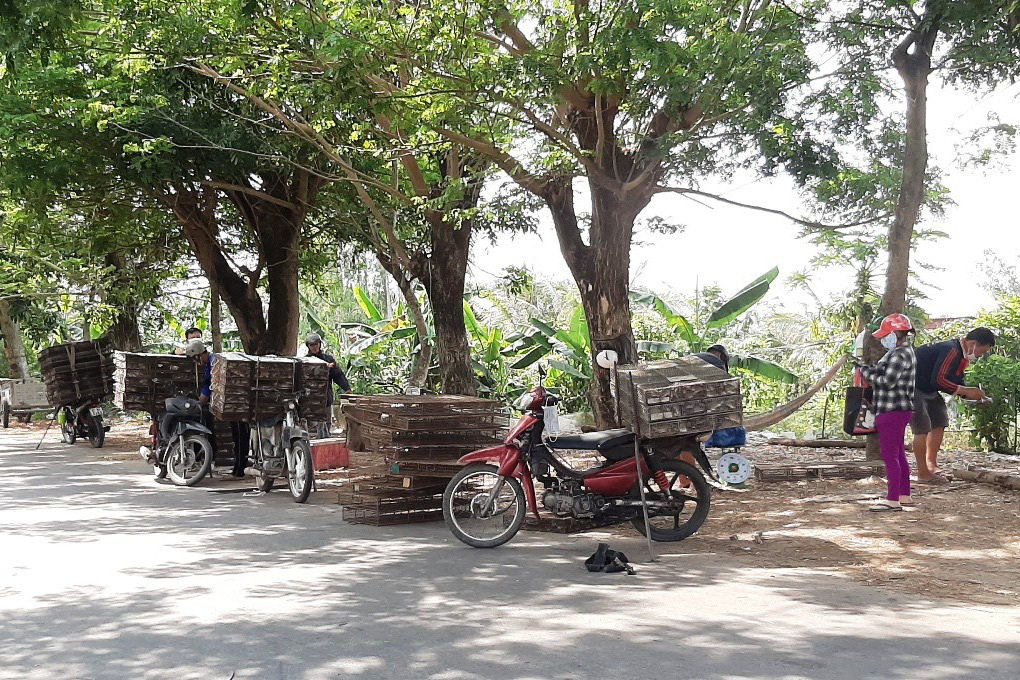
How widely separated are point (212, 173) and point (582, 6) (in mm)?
9651

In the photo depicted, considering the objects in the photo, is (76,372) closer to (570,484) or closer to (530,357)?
(530,357)

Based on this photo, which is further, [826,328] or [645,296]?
[826,328]

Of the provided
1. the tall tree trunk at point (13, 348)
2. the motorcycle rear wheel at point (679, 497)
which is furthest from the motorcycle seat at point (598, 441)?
the tall tree trunk at point (13, 348)

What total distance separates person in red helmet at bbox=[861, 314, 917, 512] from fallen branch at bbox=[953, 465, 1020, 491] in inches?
61.1

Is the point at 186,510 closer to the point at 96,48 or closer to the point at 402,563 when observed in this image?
A: the point at 402,563

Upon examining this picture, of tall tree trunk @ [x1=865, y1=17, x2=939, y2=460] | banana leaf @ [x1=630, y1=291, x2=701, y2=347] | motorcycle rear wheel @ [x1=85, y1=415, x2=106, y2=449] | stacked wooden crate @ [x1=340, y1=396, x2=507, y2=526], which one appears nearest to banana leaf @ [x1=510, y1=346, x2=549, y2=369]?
banana leaf @ [x1=630, y1=291, x2=701, y2=347]

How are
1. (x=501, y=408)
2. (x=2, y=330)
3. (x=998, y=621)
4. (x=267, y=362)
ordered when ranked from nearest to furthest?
(x=998, y=621) → (x=501, y=408) → (x=267, y=362) → (x=2, y=330)

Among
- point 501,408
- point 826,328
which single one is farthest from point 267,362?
point 826,328

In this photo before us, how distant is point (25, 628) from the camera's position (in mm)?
5926

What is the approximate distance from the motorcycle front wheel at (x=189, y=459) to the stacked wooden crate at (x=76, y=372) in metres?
7.31

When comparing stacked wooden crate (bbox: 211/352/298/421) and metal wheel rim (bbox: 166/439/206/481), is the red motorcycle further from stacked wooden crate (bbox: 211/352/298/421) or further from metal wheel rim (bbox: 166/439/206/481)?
metal wheel rim (bbox: 166/439/206/481)

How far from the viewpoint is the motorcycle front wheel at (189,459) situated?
13398 millimetres

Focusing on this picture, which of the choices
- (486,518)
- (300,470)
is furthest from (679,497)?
(300,470)

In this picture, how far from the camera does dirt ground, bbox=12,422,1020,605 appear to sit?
23.4 feet
